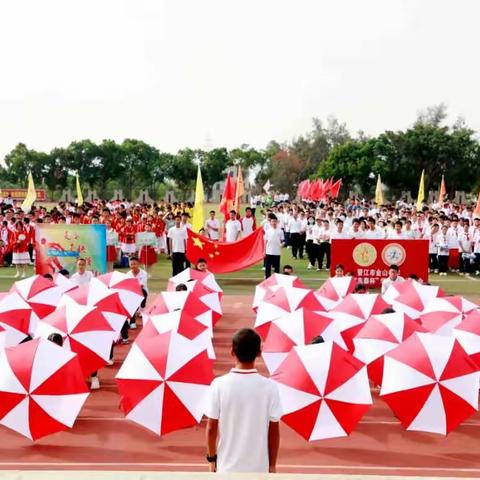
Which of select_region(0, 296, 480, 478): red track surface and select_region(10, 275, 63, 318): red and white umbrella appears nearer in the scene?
select_region(0, 296, 480, 478): red track surface

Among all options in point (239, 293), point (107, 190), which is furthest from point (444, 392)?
point (107, 190)

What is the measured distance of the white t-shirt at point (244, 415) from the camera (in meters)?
4.16

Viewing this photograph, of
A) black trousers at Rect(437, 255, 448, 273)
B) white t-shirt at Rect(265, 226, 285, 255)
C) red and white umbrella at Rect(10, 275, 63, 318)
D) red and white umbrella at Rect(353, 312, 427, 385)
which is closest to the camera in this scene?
red and white umbrella at Rect(353, 312, 427, 385)

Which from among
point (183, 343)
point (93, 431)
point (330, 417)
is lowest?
point (93, 431)

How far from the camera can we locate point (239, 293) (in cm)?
1722

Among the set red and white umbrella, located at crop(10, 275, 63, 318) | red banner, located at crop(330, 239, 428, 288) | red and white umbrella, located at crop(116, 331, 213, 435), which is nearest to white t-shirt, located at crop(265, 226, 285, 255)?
red banner, located at crop(330, 239, 428, 288)

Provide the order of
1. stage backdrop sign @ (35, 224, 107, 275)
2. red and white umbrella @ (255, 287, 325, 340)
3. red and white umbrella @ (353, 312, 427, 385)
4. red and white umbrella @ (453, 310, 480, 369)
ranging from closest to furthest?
red and white umbrella @ (353, 312, 427, 385)
red and white umbrella @ (453, 310, 480, 369)
red and white umbrella @ (255, 287, 325, 340)
stage backdrop sign @ (35, 224, 107, 275)

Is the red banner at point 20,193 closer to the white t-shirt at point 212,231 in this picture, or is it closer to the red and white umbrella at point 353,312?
the white t-shirt at point 212,231

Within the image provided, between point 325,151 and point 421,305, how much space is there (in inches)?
3155

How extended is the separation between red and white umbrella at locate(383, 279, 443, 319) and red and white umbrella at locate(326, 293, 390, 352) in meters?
0.61

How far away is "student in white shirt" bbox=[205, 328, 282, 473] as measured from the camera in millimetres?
4160

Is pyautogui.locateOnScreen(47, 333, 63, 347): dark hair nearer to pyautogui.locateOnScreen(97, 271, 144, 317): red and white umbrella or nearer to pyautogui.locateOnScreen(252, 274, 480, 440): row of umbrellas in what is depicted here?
pyautogui.locateOnScreen(97, 271, 144, 317): red and white umbrella

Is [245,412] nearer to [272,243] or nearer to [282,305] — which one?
[282,305]

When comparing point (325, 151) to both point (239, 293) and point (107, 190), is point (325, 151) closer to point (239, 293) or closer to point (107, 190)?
point (107, 190)
